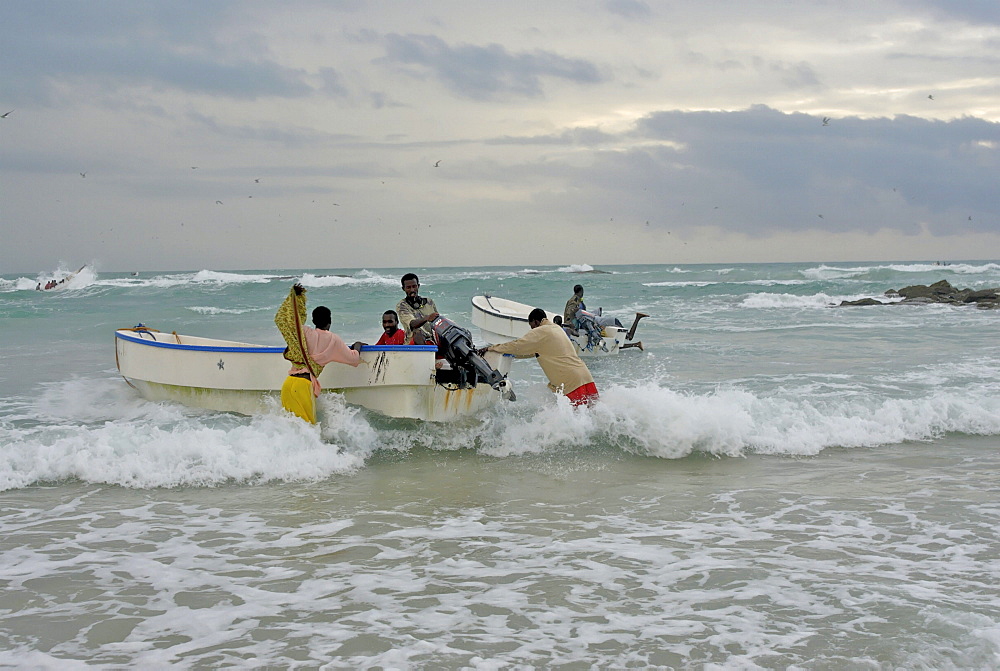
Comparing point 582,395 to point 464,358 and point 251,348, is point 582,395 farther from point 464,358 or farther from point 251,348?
point 251,348

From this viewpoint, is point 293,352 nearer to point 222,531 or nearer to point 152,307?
point 222,531

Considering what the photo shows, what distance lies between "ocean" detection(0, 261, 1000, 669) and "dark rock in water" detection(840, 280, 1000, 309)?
20.7 meters

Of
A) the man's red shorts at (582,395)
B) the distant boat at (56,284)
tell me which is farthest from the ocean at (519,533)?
the distant boat at (56,284)

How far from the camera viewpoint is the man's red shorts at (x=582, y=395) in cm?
845

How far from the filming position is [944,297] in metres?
31.9

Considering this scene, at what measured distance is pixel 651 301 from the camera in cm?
4006

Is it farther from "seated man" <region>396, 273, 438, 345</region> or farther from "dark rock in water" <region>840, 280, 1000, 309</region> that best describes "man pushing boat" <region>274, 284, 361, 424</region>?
"dark rock in water" <region>840, 280, 1000, 309</region>

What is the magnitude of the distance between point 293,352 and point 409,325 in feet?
5.02

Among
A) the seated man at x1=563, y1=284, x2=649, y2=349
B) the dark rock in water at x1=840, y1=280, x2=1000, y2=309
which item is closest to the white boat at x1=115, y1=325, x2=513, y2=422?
the seated man at x1=563, y1=284, x2=649, y2=349

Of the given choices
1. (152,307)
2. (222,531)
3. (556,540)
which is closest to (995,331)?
(556,540)

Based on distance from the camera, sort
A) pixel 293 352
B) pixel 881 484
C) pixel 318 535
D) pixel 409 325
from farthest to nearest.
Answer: pixel 409 325 < pixel 293 352 < pixel 881 484 < pixel 318 535

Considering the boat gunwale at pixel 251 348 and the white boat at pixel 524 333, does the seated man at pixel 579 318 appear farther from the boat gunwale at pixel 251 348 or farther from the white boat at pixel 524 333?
the boat gunwale at pixel 251 348

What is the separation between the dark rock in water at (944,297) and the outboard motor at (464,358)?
2620 centimetres

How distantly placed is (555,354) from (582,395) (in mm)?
572
